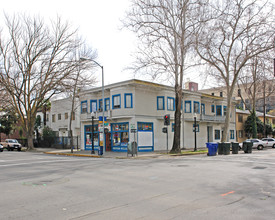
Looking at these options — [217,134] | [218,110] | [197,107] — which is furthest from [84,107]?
[218,110]

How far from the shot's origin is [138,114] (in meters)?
29.7

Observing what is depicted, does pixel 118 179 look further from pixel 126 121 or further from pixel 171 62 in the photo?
pixel 126 121

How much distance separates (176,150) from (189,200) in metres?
19.1

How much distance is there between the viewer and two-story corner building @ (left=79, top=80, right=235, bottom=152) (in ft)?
97.3

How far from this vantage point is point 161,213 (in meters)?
6.27

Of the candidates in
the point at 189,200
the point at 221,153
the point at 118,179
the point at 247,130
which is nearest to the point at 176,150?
the point at 221,153

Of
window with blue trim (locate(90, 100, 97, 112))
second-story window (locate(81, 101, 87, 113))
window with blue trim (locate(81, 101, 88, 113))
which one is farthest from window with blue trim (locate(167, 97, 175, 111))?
second-story window (locate(81, 101, 87, 113))

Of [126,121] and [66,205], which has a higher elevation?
[126,121]

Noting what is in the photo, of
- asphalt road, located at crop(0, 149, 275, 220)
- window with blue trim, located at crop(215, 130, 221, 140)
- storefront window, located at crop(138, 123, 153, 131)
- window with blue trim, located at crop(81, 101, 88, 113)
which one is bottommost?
asphalt road, located at crop(0, 149, 275, 220)

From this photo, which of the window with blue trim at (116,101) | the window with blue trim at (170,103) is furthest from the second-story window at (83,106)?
the window with blue trim at (170,103)

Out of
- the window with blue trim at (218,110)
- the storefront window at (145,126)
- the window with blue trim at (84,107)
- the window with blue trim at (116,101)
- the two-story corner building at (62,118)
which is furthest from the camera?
the two-story corner building at (62,118)

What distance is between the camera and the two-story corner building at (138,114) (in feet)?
97.3

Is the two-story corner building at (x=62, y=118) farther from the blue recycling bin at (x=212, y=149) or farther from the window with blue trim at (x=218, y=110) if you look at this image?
the blue recycling bin at (x=212, y=149)

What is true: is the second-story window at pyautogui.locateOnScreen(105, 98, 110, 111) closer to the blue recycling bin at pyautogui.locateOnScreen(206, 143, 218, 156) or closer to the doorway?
the blue recycling bin at pyautogui.locateOnScreen(206, 143, 218, 156)
